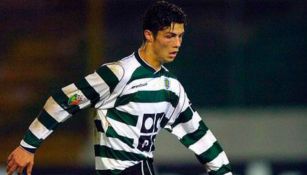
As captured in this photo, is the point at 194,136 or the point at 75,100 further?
the point at 194,136

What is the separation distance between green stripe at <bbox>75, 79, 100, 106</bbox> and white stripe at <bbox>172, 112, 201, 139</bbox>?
51 cm

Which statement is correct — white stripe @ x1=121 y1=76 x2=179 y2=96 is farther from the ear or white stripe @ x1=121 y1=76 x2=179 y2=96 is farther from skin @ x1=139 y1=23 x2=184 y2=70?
the ear

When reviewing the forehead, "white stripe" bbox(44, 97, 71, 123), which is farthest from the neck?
"white stripe" bbox(44, 97, 71, 123)

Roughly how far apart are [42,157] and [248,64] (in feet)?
5.21

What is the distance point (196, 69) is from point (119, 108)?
2399mm

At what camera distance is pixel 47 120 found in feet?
15.2

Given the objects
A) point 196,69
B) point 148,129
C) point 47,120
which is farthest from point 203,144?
point 196,69

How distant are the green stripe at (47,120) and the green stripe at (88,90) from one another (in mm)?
191

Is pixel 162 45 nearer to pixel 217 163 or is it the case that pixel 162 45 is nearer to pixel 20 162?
pixel 217 163

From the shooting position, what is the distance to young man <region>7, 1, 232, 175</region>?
15.1ft

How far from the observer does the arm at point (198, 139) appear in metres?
4.90

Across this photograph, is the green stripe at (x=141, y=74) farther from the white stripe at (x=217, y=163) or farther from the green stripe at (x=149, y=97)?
the white stripe at (x=217, y=163)

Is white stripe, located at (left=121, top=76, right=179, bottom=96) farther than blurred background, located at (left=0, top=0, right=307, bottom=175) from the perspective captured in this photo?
No

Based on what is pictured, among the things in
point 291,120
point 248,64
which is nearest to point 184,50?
point 248,64
